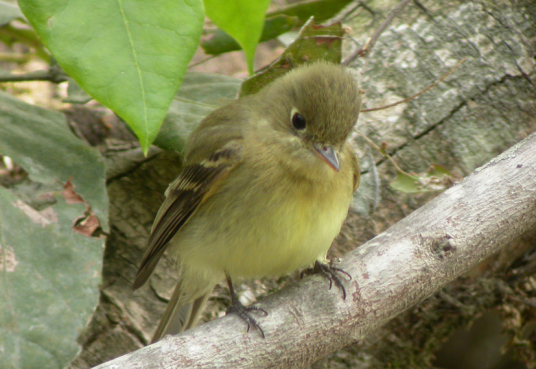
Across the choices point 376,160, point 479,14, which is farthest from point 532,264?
point 479,14

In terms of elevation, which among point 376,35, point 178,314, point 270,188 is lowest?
point 178,314

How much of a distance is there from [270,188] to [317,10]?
6.48 ft

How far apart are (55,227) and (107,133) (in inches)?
38.5

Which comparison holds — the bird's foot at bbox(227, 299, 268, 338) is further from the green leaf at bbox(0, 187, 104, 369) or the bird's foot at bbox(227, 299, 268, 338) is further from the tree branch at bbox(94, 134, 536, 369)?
→ the green leaf at bbox(0, 187, 104, 369)

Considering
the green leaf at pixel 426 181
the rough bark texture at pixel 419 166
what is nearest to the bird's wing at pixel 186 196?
the rough bark texture at pixel 419 166

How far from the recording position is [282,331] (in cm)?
237

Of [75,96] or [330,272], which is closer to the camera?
[330,272]

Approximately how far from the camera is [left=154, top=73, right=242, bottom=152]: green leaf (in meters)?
3.11

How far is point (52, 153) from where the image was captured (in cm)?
300

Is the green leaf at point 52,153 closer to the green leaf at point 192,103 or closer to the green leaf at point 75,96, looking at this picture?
the green leaf at point 75,96

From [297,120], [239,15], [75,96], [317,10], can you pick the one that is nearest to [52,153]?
[75,96]

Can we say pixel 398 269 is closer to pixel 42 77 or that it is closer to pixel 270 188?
pixel 270 188

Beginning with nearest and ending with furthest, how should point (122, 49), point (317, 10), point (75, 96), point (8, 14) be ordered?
point (122, 49), point (75, 96), point (8, 14), point (317, 10)

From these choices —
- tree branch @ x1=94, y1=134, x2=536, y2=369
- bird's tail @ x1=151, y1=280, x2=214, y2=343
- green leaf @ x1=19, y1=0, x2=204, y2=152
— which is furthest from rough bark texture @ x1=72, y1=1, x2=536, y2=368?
green leaf @ x1=19, y1=0, x2=204, y2=152
